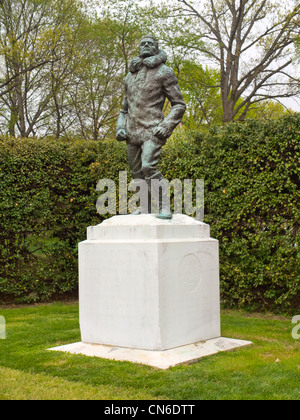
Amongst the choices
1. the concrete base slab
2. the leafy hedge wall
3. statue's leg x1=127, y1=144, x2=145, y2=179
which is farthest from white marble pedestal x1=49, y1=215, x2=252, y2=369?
the leafy hedge wall

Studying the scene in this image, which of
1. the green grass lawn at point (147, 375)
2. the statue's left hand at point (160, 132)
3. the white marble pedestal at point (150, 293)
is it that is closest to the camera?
the green grass lawn at point (147, 375)

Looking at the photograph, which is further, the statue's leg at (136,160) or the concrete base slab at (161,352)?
the statue's leg at (136,160)

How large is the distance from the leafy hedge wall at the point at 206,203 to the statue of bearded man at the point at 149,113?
2606mm

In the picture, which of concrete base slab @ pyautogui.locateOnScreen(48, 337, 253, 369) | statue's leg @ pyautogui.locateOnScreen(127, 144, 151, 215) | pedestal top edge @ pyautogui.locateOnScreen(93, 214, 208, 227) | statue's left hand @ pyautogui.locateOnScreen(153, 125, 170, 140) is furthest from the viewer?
statue's leg @ pyautogui.locateOnScreen(127, 144, 151, 215)

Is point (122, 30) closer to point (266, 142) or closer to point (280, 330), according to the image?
point (266, 142)

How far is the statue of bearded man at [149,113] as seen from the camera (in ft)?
19.2

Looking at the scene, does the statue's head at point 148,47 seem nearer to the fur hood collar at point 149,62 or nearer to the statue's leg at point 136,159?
the fur hood collar at point 149,62

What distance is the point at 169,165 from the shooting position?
30.2 feet

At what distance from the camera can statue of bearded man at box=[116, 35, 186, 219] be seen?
19.2 ft

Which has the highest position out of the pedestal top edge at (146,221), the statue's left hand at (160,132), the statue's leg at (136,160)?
the statue's left hand at (160,132)

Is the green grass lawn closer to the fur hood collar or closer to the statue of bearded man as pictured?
the statue of bearded man

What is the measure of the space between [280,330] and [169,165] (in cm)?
385

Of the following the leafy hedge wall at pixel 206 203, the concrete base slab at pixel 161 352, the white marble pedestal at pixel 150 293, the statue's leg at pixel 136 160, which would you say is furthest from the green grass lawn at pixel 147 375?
the statue's leg at pixel 136 160

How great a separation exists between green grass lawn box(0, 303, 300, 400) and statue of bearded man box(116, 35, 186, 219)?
1.93 metres
